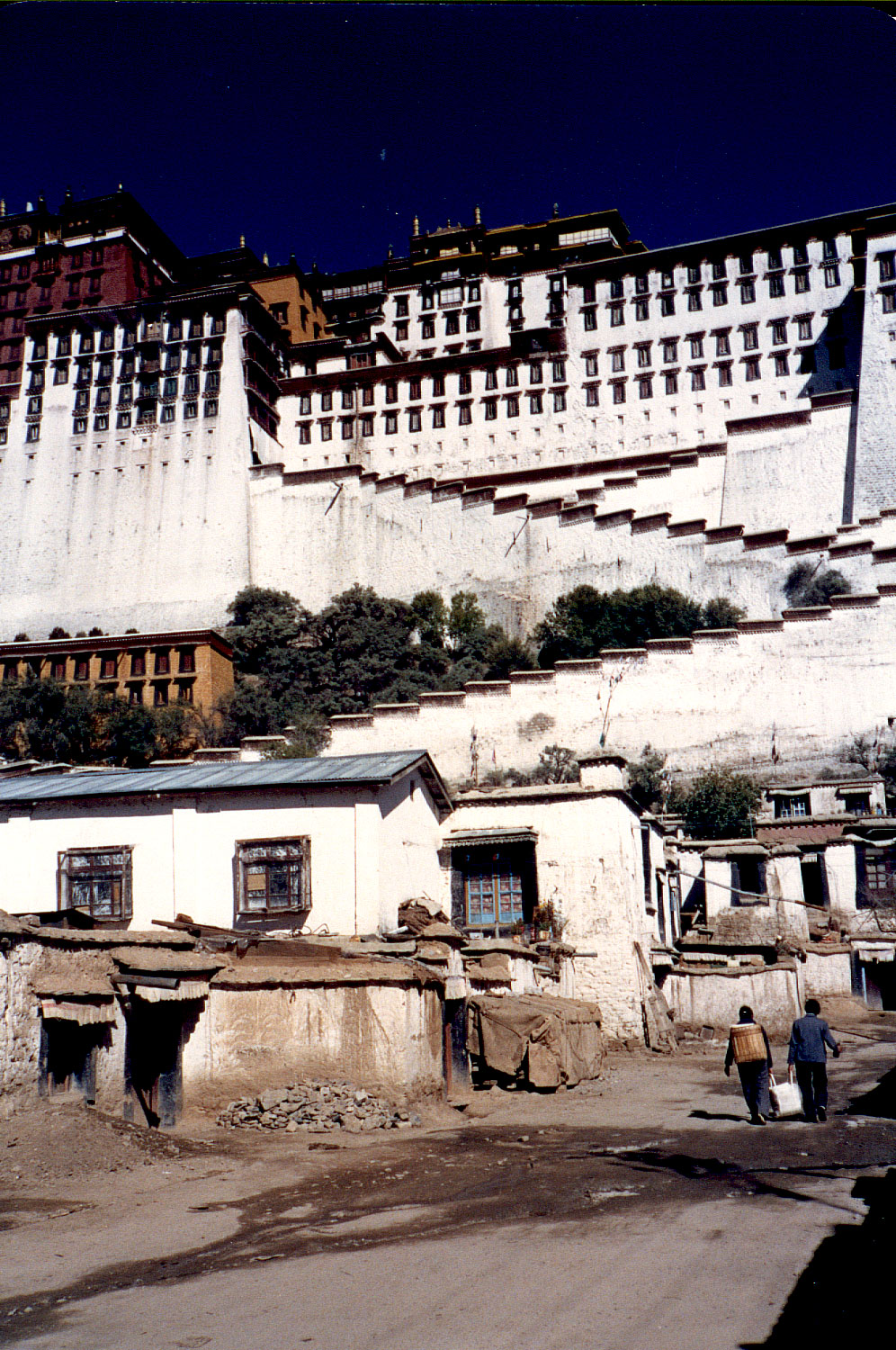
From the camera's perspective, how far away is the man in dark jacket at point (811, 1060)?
34.6ft

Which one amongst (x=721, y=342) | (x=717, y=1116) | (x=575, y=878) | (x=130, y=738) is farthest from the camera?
(x=721, y=342)

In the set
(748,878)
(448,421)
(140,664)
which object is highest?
(448,421)

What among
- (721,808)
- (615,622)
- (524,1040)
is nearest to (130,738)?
(615,622)

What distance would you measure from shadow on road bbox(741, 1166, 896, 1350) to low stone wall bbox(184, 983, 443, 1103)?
664cm

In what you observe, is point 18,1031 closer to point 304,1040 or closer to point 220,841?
point 304,1040

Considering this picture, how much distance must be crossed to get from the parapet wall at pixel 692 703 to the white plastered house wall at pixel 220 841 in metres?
15.0

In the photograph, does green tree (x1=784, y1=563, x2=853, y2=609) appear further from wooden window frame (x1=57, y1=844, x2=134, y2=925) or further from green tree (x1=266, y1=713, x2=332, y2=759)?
wooden window frame (x1=57, y1=844, x2=134, y2=925)

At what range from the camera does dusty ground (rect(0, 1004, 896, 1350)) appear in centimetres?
534

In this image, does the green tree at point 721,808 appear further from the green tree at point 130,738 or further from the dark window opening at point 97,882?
the dark window opening at point 97,882

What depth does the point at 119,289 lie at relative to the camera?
181 ft

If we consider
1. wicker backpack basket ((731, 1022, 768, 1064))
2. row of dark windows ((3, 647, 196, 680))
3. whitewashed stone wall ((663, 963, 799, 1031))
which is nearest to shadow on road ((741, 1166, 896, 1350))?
wicker backpack basket ((731, 1022, 768, 1064))

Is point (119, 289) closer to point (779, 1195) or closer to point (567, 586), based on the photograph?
point (567, 586)

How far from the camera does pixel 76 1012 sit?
1088 cm

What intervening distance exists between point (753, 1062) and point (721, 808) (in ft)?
64.0
